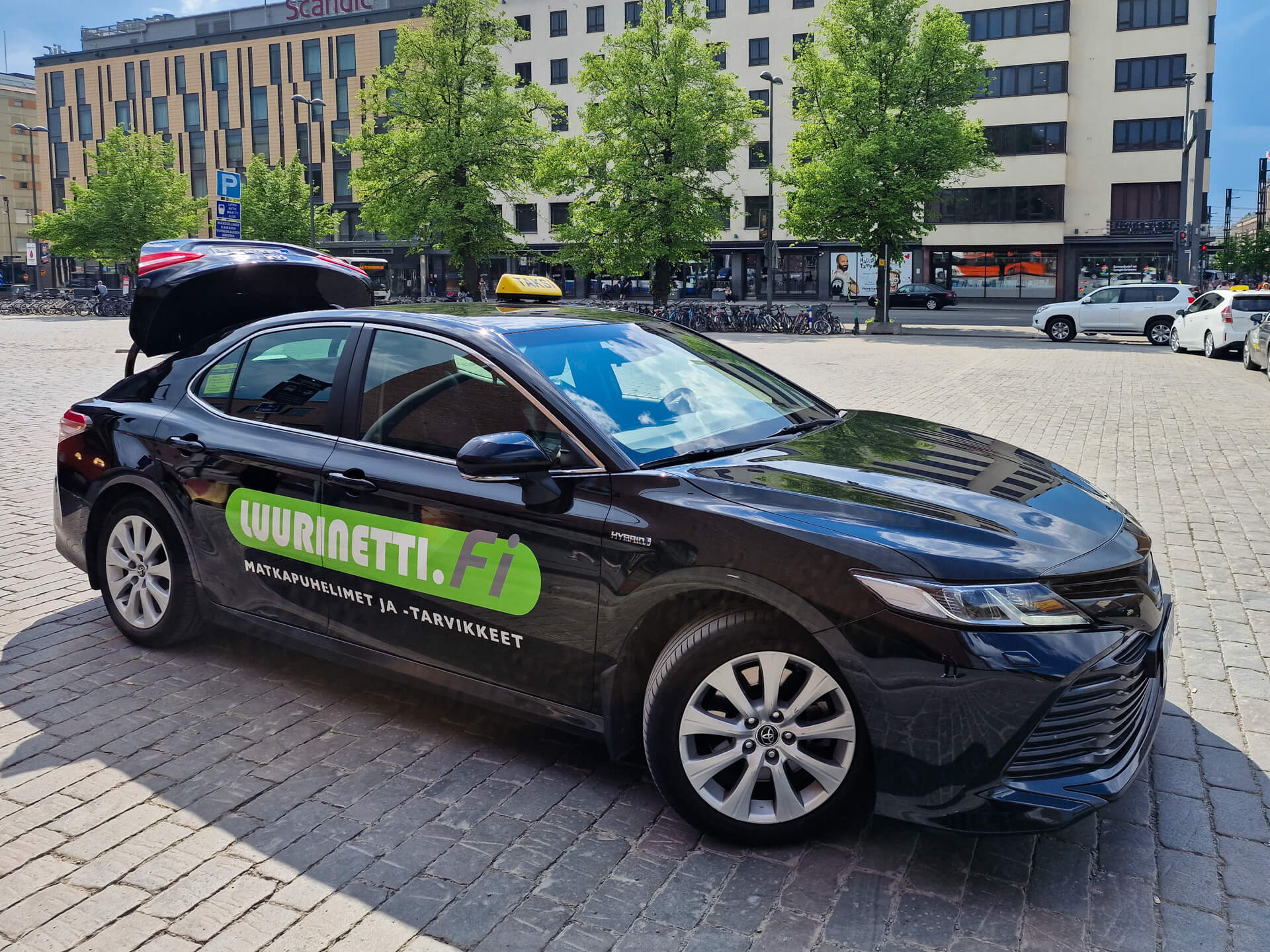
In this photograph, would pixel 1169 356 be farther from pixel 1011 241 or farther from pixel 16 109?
pixel 16 109

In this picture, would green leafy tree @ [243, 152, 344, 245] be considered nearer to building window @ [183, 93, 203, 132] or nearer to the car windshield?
building window @ [183, 93, 203, 132]

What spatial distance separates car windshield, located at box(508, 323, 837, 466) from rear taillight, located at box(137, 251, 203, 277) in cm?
264

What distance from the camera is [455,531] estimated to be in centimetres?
370

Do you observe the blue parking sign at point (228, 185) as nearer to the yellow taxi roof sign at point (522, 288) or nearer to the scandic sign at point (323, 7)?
the yellow taxi roof sign at point (522, 288)

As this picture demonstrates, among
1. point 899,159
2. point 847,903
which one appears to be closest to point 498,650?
point 847,903

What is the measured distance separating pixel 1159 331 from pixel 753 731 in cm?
2815

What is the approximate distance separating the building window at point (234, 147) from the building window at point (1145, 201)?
2114 inches

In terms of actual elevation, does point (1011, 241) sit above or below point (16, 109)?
below

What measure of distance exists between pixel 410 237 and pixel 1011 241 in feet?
95.0

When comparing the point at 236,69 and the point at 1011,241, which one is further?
the point at 236,69

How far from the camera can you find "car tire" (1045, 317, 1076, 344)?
2898 centimetres

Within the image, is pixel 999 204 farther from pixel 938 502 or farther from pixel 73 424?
pixel 938 502

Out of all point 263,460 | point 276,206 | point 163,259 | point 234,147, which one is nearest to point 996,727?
point 263,460

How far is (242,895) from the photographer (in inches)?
120
